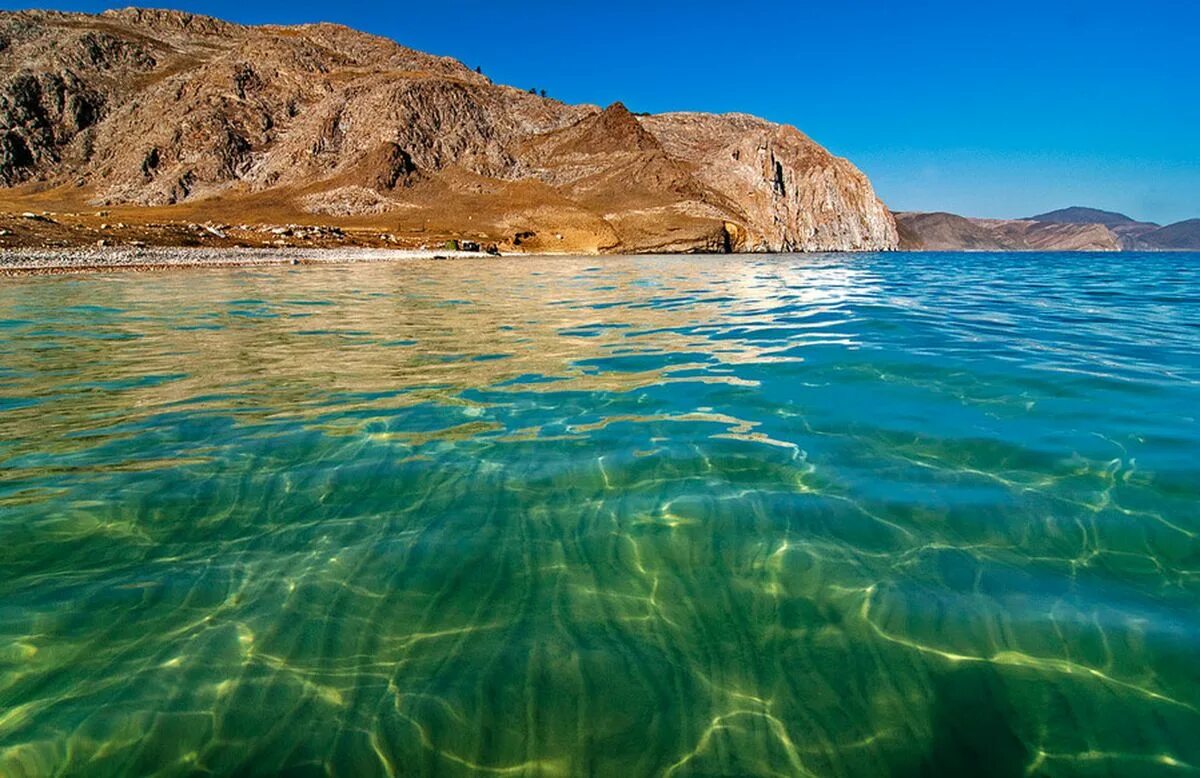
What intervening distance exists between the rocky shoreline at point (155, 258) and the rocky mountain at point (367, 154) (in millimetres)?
42443

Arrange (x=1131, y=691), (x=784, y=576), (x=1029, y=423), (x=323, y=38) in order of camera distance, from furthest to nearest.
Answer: (x=323, y=38) < (x=1029, y=423) < (x=784, y=576) < (x=1131, y=691)

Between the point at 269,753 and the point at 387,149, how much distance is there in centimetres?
12818

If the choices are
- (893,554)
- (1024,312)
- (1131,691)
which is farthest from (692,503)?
(1024,312)

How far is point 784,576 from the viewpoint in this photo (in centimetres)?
404

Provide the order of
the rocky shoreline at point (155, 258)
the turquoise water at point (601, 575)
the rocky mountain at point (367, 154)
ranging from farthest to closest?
the rocky mountain at point (367, 154)
the rocky shoreline at point (155, 258)
the turquoise water at point (601, 575)

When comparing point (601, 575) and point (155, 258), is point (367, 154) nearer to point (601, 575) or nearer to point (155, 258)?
point (155, 258)

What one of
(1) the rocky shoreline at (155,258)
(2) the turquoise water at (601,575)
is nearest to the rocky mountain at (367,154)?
(1) the rocky shoreline at (155,258)

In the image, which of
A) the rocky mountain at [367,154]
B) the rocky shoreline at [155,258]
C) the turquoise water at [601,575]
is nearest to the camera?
the turquoise water at [601,575]

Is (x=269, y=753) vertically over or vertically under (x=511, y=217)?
under

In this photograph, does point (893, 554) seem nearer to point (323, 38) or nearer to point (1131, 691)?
point (1131, 691)

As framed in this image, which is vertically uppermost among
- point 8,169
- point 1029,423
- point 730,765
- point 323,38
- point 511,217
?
point 323,38

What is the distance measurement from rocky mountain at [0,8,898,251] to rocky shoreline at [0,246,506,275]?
4244cm

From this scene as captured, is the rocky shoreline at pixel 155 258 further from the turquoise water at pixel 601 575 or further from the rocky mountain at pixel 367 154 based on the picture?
the rocky mountain at pixel 367 154

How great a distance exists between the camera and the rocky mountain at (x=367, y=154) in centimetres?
10438
